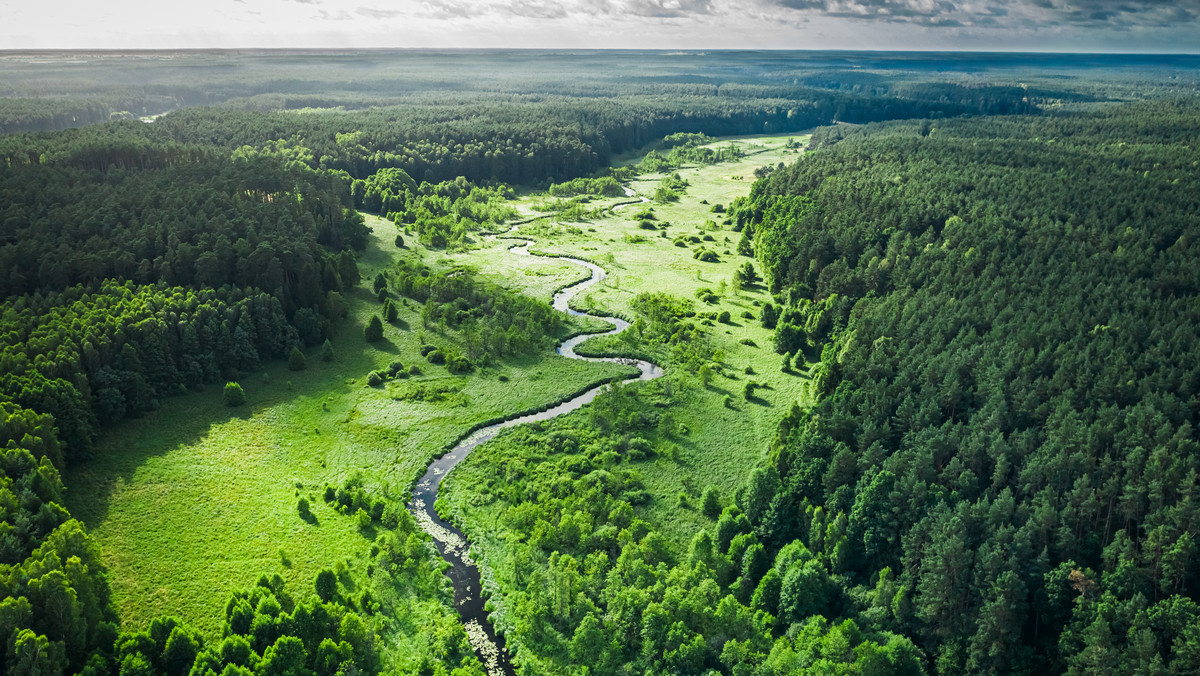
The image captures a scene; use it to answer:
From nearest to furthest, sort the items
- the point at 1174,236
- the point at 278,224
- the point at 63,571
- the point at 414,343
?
the point at 63,571, the point at 1174,236, the point at 414,343, the point at 278,224

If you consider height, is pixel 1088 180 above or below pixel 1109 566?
above

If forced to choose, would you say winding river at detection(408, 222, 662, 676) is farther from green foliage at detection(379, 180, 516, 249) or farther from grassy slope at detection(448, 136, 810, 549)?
green foliage at detection(379, 180, 516, 249)

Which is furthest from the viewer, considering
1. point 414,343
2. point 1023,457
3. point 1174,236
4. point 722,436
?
point 414,343

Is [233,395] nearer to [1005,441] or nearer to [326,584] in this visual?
[326,584]

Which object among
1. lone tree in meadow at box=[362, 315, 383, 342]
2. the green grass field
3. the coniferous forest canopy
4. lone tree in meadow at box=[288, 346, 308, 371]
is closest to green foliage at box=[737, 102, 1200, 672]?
the coniferous forest canopy

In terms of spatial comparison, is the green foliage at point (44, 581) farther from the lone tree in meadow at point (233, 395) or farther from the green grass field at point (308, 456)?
the lone tree in meadow at point (233, 395)

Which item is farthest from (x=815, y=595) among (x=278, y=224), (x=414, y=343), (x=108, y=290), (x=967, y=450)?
(x=278, y=224)

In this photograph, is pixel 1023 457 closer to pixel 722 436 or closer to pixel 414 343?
pixel 722 436
